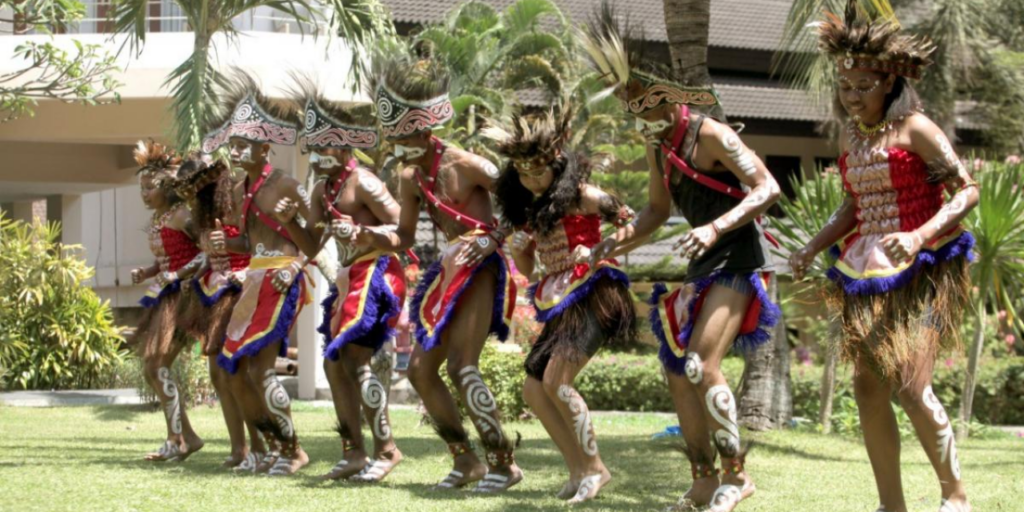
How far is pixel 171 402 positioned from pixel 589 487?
357 centimetres

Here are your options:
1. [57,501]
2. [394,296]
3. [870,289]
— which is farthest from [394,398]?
[870,289]

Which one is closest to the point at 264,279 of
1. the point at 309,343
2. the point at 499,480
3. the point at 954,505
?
the point at 499,480

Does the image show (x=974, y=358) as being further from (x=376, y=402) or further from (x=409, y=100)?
(x=409, y=100)

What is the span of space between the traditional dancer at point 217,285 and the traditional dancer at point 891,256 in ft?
13.2

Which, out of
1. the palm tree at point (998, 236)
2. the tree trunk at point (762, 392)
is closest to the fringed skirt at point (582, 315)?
the tree trunk at point (762, 392)

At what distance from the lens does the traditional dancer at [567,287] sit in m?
6.51

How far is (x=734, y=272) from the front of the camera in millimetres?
5953

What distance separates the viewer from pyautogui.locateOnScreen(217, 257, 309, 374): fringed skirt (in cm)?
788

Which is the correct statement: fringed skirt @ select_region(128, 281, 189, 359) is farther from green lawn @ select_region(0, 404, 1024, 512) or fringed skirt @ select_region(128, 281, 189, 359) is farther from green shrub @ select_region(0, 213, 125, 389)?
green shrub @ select_region(0, 213, 125, 389)

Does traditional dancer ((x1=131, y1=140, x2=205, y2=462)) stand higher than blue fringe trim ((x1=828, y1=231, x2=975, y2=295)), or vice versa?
blue fringe trim ((x1=828, y1=231, x2=975, y2=295))

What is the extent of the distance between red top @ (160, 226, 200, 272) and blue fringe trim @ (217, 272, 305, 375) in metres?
1.17

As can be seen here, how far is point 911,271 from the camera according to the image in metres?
5.43

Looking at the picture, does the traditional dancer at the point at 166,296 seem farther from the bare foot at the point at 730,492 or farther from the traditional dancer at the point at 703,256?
the bare foot at the point at 730,492

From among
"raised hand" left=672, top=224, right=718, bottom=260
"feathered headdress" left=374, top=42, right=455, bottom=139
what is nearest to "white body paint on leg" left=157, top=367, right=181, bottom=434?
"feathered headdress" left=374, top=42, right=455, bottom=139
